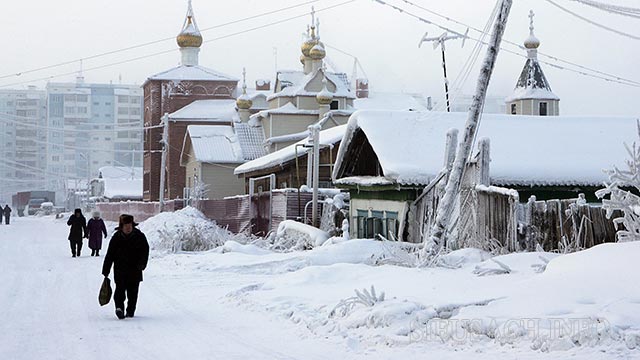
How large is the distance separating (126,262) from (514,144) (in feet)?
43.0

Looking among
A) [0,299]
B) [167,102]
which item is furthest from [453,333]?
[167,102]

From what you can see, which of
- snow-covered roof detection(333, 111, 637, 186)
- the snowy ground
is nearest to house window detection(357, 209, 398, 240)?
snow-covered roof detection(333, 111, 637, 186)

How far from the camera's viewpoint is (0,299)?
1538 cm

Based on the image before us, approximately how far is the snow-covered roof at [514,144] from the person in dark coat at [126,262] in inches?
373

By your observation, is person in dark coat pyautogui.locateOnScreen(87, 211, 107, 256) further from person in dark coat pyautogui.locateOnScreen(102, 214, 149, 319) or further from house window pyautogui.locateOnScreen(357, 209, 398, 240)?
person in dark coat pyautogui.locateOnScreen(102, 214, 149, 319)

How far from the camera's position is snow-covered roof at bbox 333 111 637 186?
21922mm

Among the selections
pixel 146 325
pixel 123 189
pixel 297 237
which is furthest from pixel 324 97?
pixel 123 189

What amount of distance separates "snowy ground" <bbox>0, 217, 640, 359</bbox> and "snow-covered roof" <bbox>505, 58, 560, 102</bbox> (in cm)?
4505

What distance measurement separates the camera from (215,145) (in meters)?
60.8

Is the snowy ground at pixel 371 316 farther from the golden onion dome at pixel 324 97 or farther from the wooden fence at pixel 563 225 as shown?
the golden onion dome at pixel 324 97

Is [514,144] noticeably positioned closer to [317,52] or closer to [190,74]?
[317,52]

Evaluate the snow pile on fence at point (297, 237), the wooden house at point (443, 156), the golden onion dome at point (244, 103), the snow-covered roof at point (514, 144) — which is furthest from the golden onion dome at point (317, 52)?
the snow-covered roof at point (514, 144)

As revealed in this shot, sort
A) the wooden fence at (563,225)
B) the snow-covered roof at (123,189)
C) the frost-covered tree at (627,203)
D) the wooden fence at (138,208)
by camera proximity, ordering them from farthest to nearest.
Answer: the snow-covered roof at (123,189) → the wooden fence at (138,208) → the wooden fence at (563,225) → the frost-covered tree at (627,203)

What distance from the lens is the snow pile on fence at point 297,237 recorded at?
2497cm
